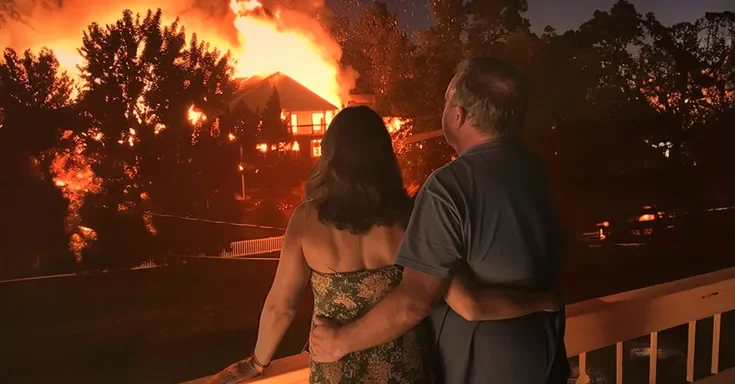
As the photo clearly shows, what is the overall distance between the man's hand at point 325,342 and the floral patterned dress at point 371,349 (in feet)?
0.11

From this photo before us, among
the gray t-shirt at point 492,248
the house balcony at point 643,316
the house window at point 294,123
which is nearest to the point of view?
the gray t-shirt at point 492,248

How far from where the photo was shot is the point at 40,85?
2775 mm

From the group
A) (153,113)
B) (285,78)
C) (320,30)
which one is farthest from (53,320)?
(320,30)

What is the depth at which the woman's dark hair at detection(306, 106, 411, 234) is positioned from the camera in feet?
3.69

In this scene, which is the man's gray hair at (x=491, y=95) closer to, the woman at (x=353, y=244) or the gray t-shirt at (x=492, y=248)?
the gray t-shirt at (x=492, y=248)

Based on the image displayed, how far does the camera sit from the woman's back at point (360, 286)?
113cm

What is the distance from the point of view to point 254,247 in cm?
368

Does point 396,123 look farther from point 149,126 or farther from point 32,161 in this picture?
point 32,161

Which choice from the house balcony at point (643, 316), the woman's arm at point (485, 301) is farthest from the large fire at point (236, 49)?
the woman's arm at point (485, 301)

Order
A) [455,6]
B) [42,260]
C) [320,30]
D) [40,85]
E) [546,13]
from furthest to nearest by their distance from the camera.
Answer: [546,13]
[455,6]
[320,30]
[42,260]
[40,85]

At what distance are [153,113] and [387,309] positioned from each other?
8.49ft

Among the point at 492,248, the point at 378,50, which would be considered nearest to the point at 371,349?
the point at 492,248

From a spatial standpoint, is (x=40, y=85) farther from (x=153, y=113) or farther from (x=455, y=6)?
(x=455, y=6)

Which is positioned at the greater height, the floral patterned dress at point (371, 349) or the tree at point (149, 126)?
the tree at point (149, 126)
